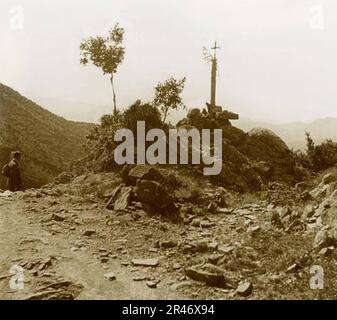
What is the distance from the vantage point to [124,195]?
15977mm

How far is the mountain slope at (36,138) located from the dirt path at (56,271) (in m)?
18.4

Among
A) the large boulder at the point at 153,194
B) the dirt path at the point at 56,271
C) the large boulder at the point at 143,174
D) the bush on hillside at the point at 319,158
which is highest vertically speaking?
the bush on hillside at the point at 319,158

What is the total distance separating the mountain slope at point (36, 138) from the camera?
3416cm

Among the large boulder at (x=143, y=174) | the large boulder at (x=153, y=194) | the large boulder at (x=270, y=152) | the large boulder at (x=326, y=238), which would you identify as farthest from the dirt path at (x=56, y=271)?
the large boulder at (x=270, y=152)

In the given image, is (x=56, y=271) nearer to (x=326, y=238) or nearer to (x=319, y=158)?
(x=326, y=238)

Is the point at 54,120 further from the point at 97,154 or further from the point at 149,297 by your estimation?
the point at 149,297

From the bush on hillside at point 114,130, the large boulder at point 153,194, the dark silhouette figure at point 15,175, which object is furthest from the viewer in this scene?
the bush on hillside at point 114,130

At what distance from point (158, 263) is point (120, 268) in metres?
1.07

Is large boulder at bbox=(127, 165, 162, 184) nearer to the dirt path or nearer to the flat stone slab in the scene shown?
the dirt path

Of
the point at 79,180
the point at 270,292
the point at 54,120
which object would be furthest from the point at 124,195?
the point at 54,120

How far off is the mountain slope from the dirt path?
18402 millimetres

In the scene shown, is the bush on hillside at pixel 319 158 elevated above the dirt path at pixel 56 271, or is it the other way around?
the bush on hillside at pixel 319 158

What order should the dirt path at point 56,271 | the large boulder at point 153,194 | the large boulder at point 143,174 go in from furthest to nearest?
1. the large boulder at point 143,174
2. the large boulder at point 153,194
3. the dirt path at point 56,271

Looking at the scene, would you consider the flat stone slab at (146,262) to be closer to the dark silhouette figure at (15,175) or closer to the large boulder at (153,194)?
the large boulder at (153,194)
